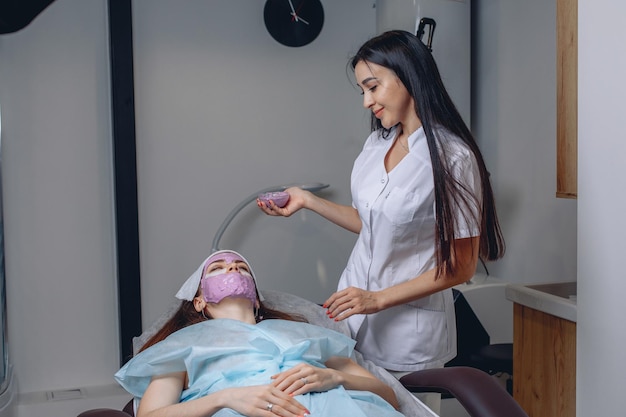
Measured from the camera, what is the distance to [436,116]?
1.84 metres

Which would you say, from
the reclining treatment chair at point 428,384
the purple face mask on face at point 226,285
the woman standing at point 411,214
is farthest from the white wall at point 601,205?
the purple face mask on face at point 226,285

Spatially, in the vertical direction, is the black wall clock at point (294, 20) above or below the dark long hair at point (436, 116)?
above

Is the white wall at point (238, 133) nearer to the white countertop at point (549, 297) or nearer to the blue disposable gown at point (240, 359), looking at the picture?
the white countertop at point (549, 297)

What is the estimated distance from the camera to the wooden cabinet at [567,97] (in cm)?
230

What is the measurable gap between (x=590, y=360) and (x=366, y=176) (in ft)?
3.04

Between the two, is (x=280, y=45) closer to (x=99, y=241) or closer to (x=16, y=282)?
(x=99, y=241)

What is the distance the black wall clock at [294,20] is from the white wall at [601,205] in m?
1.30

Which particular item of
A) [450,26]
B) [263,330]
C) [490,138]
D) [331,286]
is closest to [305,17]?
[450,26]

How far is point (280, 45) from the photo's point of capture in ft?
10.4

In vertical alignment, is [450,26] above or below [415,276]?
above

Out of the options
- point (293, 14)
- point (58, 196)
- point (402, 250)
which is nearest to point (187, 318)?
point (402, 250)

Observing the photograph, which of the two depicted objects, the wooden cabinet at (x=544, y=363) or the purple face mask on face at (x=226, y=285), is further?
the wooden cabinet at (x=544, y=363)

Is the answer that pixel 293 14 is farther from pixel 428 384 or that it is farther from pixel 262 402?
pixel 262 402

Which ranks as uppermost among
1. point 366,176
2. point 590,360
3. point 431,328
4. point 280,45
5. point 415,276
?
point 280,45
